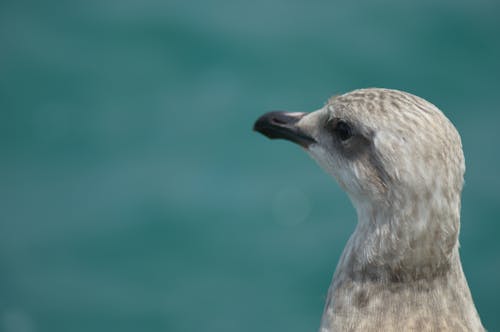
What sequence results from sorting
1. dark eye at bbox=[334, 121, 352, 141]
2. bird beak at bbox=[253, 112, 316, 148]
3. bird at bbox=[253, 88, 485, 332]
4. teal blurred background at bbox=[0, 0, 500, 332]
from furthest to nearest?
teal blurred background at bbox=[0, 0, 500, 332], bird beak at bbox=[253, 112, 316, 148], dark eye at bbox=[334, 121, 352, 141], bird at bbox=[253, 88, 485, 332]

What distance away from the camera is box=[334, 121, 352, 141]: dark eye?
2746 mm

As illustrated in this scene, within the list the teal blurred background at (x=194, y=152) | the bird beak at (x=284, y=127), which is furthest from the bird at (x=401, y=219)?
the teal blurred background at (x=194, y=152)

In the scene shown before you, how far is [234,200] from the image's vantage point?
6883 millimetres

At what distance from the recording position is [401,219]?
8.48 ft

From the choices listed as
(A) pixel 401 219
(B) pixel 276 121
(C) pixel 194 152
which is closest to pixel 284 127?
(B) pixel 276 121

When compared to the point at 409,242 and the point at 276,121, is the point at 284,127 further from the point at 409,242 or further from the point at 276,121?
the point at 409,242

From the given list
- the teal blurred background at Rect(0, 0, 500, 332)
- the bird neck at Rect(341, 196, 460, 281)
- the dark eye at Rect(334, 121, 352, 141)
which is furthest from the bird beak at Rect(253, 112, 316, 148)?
the teal blurred background at Rect(0, 0, 500, 332)

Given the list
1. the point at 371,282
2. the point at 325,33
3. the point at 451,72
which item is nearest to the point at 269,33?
the point at 325,33

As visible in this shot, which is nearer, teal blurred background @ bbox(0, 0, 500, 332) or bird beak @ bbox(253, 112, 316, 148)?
bird beak @ bbox(253, 112, 316, 148)

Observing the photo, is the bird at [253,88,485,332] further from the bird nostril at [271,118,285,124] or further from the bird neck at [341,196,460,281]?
the bird nostril at [271,118,285,124]

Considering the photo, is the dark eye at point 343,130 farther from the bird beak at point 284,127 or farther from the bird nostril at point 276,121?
the bird nostril at point 276,121

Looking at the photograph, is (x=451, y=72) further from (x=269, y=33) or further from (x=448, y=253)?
(x=448, y=253)

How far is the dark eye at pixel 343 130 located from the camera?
2.75m

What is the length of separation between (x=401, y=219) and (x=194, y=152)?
4695 millimetres
